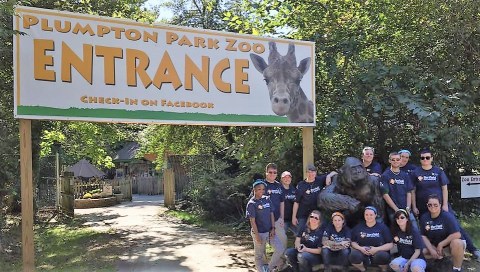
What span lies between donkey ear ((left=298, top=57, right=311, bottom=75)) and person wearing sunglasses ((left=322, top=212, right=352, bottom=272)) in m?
2.92

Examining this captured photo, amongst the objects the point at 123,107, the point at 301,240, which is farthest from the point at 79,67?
the point at 301,240

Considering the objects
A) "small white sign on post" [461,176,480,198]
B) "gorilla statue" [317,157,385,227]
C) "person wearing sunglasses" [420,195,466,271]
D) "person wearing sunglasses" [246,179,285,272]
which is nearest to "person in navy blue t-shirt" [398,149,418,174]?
"gorilla statue" [317,157,385,227]

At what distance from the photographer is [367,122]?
921 cm

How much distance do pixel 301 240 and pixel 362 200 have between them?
1.04m

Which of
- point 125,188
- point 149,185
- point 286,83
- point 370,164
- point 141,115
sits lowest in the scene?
point 149,185

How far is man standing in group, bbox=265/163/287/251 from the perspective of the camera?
6.71m

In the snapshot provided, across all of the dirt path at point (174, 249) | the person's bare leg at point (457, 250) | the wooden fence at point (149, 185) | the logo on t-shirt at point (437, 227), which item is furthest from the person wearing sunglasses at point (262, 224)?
the wooden fence at point (149, 185)

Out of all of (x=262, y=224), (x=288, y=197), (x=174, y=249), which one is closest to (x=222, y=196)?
(x=174, y=249)

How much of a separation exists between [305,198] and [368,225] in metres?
1.08

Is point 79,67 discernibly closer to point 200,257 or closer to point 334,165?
point 200,257

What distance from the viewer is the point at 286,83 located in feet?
26.5

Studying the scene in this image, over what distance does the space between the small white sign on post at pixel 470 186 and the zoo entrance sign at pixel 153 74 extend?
2724 mm

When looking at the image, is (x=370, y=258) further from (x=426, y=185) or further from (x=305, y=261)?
(x=426, y=185)

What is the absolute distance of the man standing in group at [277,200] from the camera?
6.71 m
